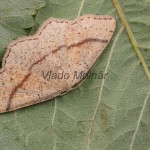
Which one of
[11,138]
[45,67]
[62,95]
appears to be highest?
[45,67]

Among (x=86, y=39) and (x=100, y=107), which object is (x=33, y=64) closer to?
(x=86, y=39)

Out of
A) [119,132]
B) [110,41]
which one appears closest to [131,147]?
[119,132]

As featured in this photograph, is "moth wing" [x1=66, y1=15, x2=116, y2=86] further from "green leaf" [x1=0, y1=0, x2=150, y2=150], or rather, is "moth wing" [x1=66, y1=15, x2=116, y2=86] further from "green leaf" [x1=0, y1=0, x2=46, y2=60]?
"green leaf" [x1=0, y1=0, x2=46, y2=60]

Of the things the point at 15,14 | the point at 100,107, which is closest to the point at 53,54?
the point at 15,14

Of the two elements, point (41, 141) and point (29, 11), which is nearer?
point (29, 11)

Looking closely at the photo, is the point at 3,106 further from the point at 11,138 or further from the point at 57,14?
the point at 57,14

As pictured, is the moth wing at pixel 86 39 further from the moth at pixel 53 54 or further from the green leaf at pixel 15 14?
the green leaf at pixel 15 14

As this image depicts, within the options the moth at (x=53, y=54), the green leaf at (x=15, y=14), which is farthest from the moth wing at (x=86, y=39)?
the green leaf at (x=15, y=14)

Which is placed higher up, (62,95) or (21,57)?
(21,57)
